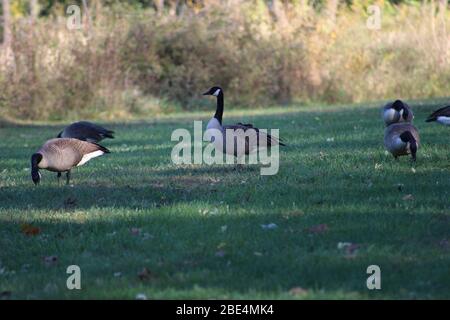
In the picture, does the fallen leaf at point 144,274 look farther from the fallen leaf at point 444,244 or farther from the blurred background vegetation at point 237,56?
the blurred background vegetation at point 237,56

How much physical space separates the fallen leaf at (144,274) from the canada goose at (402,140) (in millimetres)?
5330

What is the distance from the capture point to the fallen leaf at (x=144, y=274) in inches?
282

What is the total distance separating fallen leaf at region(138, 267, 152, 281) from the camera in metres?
7.16

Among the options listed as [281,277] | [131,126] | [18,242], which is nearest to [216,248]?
[281,277]

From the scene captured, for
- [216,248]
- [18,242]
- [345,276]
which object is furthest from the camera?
[18,242]

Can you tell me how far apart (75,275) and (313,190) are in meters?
3.91

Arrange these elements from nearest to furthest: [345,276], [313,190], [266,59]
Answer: [345,276] → [313,190] → [266,59]

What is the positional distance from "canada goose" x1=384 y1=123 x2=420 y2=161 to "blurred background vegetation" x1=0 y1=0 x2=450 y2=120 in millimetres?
15893

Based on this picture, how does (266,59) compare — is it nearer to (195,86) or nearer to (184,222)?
(195,86)

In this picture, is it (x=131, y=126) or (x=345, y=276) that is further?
(x=131, y=126)

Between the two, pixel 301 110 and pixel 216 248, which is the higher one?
pixel 301 110

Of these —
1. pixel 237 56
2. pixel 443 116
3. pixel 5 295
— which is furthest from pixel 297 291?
pixel 237 56

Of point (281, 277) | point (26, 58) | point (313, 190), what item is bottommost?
point (281, 277)

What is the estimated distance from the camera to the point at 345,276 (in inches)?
274
